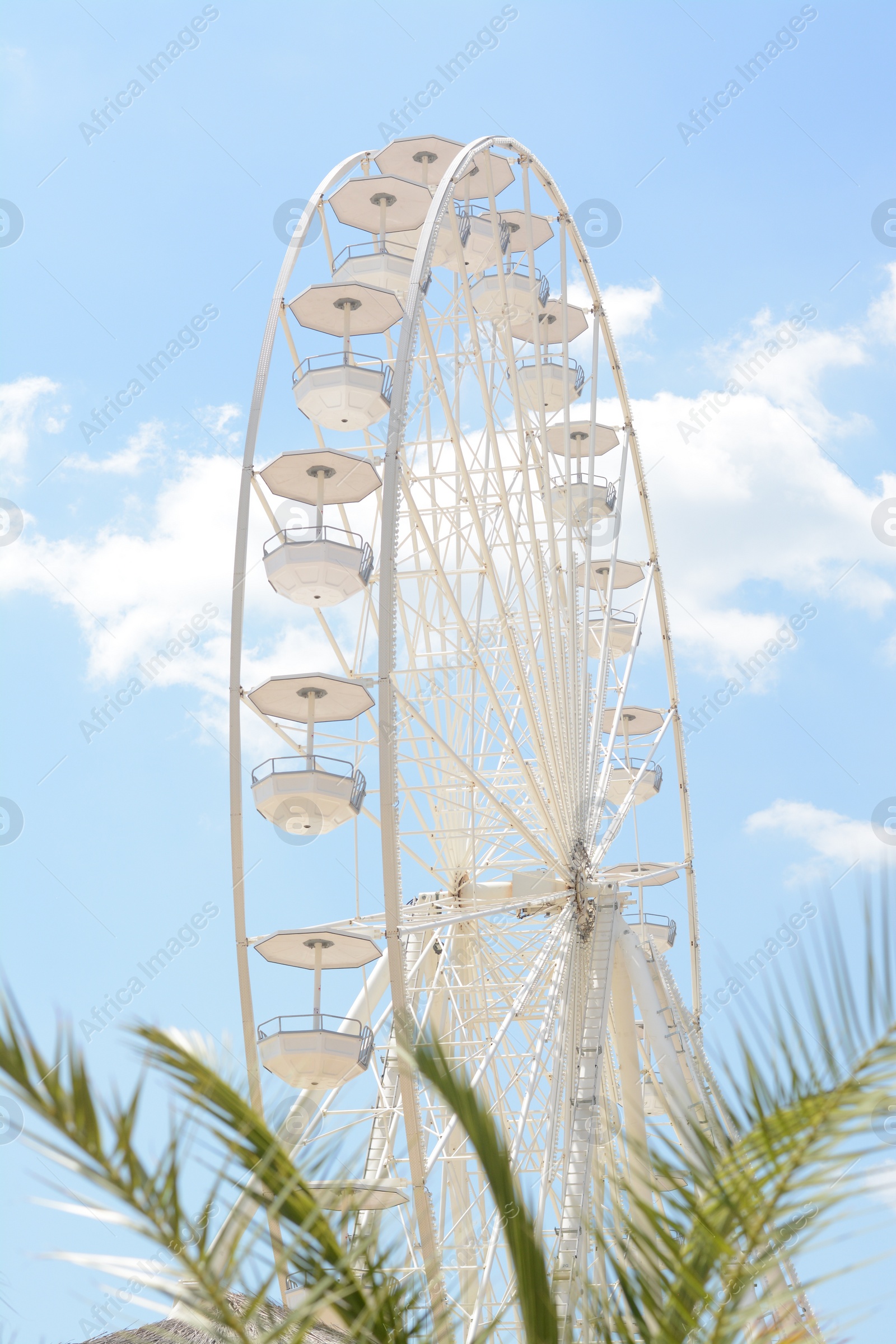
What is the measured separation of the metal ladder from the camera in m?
16.5

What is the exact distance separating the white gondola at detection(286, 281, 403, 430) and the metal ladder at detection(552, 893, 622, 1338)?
7.34 meters

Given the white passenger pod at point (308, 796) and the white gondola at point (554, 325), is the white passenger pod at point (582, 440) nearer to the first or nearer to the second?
the white gondola at point (554, 325)

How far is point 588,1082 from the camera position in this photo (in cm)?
1931

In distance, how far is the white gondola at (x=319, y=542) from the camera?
1856cm

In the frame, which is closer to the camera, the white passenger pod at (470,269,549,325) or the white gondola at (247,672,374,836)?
the white gondola at (247,672,374,836)

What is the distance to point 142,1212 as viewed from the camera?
15.8ft

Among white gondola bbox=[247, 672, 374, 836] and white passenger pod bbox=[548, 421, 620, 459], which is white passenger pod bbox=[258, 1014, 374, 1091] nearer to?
white gondola bbox=[247, 672, 374, 836]

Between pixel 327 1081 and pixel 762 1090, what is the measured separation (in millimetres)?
12233

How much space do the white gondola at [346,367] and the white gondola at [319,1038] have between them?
6.47 metres

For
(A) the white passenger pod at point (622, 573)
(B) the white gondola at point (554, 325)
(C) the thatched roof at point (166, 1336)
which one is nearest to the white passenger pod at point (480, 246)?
(B) the white gondola at point (554, 325)

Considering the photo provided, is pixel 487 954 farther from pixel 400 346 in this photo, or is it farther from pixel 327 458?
pixel 400 346

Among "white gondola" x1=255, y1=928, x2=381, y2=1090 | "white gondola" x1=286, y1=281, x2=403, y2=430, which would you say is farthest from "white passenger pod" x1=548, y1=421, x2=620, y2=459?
"white gondola" x1=255, y1=928, x2=381, y2=1090

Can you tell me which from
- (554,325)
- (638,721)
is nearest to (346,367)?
(554,325)

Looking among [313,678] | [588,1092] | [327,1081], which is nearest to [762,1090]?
[327,1081]
